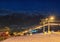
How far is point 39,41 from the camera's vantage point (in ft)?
62.7

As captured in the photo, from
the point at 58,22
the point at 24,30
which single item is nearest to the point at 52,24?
the point at 58,22

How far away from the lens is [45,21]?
140ft

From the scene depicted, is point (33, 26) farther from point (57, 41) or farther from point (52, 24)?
point (57, 41)

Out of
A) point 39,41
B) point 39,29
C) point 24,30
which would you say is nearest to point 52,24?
point 39,29

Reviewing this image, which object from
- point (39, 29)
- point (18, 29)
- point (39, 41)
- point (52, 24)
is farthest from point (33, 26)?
point (39, 41)

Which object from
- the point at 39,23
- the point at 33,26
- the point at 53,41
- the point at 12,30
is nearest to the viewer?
the point at 53,41

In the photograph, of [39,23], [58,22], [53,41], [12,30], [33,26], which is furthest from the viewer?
[58,22]

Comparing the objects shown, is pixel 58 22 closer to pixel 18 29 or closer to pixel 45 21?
pixel 45 21

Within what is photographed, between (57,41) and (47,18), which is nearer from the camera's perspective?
(57,41)

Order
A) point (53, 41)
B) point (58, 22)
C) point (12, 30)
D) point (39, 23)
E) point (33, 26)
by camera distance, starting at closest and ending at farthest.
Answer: point (53, 41) < point (12, 30) < point (33, 26) < point (39, 23) < point (58, 22)

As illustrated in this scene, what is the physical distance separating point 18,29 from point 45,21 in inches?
278

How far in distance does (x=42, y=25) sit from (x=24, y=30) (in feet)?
21.0

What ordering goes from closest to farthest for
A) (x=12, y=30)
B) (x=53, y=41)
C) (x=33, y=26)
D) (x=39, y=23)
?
(x=53, y=41) → (x=12, y=30) → (x=33, y=26) → (x=39, y=23)

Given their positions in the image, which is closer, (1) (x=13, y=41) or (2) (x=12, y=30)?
(1) (x=13, y=41)
